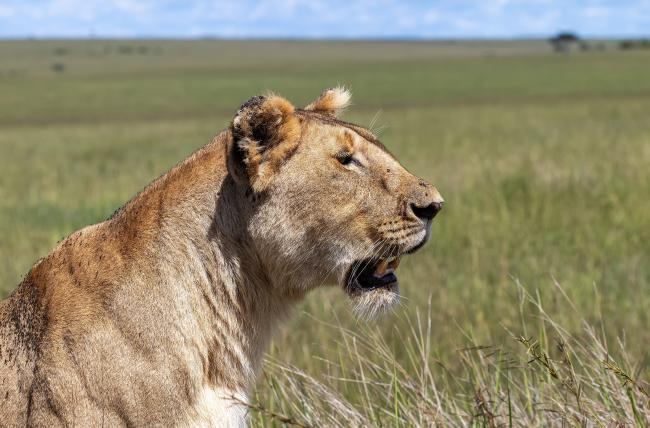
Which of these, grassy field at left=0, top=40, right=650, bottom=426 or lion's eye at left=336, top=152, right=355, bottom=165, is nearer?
lion's eye at left=336, top=152, right=355, bottom=165

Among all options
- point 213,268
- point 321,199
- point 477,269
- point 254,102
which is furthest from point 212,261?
point 477,269

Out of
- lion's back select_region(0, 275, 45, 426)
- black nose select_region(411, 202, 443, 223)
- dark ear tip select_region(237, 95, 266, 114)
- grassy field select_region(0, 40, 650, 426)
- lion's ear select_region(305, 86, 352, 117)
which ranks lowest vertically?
grassy field select_region(0, 40, 650, 426)

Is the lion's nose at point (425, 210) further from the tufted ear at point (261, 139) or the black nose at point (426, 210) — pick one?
the tufted ear at point (261, 139)

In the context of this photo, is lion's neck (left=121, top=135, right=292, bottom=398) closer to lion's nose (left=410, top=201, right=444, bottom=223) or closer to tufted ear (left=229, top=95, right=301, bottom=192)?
tufted ear (left=229, top=95, right=301, bottom=192)

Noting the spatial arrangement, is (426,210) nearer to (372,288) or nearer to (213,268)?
(372,288)

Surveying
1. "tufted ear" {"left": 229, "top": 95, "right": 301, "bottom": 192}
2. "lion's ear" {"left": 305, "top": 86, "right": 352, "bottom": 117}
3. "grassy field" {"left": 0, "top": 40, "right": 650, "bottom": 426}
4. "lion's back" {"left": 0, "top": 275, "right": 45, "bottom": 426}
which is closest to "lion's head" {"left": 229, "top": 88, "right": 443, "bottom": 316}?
"tufted ear" {"left": 229, "top": 95, "right": 301, "bottom": 192}

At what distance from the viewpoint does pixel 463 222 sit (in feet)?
41.2

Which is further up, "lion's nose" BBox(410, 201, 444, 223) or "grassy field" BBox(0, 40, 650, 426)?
"lion's nose" BBox(410, 201, 444, 223)

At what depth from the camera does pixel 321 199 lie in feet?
12.9

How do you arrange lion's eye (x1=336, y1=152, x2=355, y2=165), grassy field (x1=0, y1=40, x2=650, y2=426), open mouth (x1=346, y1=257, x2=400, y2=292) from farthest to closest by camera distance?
grassy field (x1=0, y1=40, x2=650, y2=426), open mouth (x1=346, y1=257, x2=400, y2=292), lion's eye (x1=336, y1=152, x2=355, y2=165)

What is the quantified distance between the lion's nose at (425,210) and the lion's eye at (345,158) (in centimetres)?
33

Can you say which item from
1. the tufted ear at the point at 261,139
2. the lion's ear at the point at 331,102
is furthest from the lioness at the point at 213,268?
the lion's ear at the point at 331,102

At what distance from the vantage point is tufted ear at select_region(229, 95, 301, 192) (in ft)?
12.5

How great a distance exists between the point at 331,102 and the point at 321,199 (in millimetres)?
895
